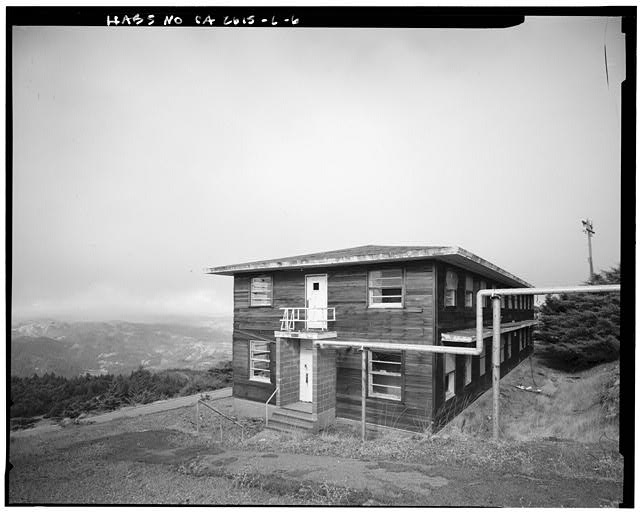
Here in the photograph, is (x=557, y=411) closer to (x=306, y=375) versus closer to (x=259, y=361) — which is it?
(x=306, y=375)

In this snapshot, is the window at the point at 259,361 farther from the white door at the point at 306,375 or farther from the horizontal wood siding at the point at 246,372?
the white door at the point at 306,375

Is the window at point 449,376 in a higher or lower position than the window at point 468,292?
lower

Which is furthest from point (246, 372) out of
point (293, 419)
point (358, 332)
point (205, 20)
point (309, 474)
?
point (205, 20)

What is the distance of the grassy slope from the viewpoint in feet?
20.9

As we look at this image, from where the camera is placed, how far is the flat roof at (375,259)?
702cm

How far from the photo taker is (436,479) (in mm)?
5125

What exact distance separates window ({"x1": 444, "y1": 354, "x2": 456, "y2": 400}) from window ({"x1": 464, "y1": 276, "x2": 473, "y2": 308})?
1.48 metres

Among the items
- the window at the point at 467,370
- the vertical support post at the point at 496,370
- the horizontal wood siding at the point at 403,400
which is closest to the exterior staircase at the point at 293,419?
the horizontal wood siding at the point at 403,400

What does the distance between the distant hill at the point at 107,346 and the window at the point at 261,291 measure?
1219mm

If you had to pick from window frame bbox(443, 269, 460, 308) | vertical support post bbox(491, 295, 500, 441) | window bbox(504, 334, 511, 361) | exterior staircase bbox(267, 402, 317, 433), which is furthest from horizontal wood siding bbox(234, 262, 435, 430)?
window bbox(504, 334, 511, 361)

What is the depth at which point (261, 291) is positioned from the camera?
10.0 metres

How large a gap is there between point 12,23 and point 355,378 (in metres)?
8.75

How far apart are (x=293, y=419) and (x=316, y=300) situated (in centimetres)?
279

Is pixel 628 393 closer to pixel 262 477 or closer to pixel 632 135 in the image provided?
pixel 632 135
